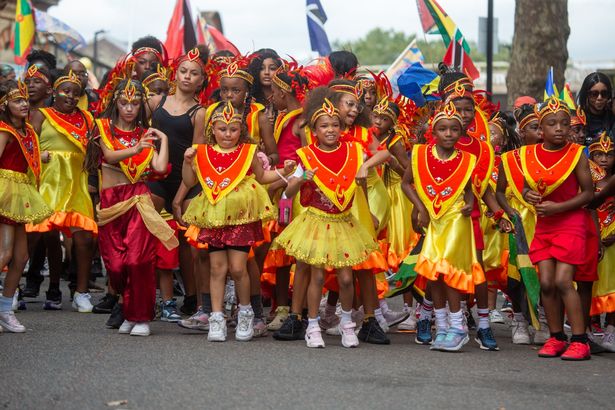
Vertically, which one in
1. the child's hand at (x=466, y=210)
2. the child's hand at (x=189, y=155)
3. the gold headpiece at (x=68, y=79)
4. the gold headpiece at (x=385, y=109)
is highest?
the gold headpiece at (x=68, y=79)

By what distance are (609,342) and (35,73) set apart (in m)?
5.58

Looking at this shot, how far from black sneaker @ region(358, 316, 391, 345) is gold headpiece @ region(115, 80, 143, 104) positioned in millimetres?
2422

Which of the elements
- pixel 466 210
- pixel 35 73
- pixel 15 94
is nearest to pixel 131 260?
pixel 15 94

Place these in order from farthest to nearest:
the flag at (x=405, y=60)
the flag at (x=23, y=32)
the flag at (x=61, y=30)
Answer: the flag at (x=61, y=30) → the flag at (x=23, y=32) → the flag at (x=405, y=60)

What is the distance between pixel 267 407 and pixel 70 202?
511 cm

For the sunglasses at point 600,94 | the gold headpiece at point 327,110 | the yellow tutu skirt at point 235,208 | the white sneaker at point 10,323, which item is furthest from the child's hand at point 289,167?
the sunglasses at point 600,94

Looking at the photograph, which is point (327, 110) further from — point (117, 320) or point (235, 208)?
point (117, 320)

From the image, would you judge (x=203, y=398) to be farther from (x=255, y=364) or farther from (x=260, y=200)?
(x=260, y=200)

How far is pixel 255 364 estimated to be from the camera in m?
7.76

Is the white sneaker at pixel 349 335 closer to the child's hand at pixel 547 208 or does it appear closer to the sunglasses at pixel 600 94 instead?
the child's hand at pixel 547 208

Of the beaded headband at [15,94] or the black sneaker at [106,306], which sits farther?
the black sneaker at [106,306]

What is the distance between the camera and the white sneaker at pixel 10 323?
9094 millimetres

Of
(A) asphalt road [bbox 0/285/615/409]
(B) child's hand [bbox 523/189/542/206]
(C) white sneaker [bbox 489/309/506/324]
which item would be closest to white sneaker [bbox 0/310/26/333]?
(A) asphalt road [bbox 0/285/615/409]

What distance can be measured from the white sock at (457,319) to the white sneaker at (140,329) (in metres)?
2.24
